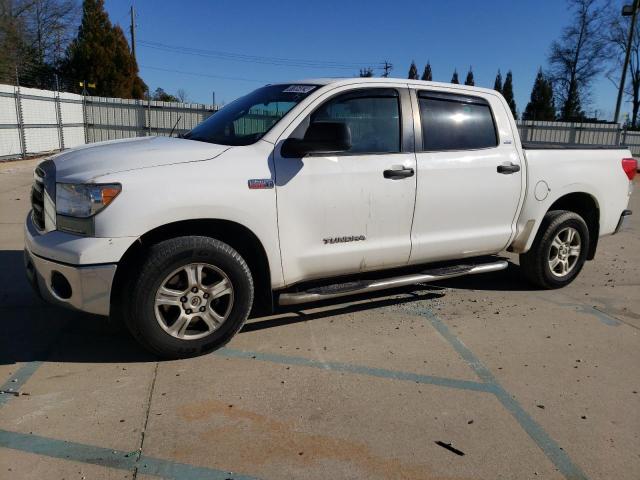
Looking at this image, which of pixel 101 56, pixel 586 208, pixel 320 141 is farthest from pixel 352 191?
pixel 101 56

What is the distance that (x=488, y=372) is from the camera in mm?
3719

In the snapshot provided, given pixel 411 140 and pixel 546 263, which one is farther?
pixel 546 263

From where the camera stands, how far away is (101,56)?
34.4 metres

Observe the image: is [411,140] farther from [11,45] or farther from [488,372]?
[11,45]

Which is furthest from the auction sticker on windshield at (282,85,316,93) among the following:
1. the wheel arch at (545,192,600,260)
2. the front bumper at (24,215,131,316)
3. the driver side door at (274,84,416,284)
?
the wheel arch at (545,192,600,260)

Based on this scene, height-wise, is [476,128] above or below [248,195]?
above

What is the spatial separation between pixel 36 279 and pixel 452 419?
2824 millimetres

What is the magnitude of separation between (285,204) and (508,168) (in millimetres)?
2267

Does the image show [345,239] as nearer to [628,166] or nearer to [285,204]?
[285,204]

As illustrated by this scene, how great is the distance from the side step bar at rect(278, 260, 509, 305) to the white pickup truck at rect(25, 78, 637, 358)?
20 millimetres

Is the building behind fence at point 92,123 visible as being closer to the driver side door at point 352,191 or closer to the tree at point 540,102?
the driver side door at point 352,191

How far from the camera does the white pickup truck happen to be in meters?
3.35

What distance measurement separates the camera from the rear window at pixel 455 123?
451 cm

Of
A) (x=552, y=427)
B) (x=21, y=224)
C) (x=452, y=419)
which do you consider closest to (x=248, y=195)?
(x=452, y=419)
